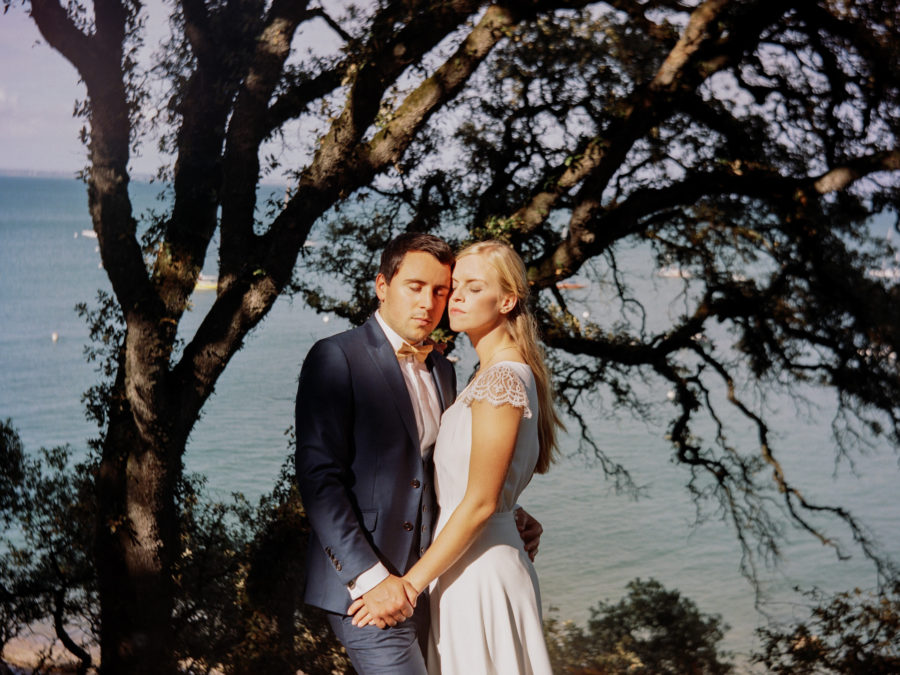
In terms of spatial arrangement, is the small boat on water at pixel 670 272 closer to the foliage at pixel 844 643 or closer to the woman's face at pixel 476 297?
the foliage at pixel 844 643

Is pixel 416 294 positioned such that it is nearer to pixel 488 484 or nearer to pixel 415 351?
pixel 415 351

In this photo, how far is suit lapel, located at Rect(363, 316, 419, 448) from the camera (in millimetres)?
2279

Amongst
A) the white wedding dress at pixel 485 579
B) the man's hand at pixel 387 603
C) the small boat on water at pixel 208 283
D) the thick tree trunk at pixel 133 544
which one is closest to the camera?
the man's hand at pixel 387 603

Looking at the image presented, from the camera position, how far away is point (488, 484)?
7.01 ft

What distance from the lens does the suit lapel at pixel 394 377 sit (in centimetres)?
228

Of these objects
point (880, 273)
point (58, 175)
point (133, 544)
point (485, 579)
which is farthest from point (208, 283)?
point (880, 273)

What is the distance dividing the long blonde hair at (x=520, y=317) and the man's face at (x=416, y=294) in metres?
0.10

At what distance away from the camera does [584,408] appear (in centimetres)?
1220

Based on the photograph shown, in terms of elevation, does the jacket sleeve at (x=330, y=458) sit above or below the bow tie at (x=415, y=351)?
below

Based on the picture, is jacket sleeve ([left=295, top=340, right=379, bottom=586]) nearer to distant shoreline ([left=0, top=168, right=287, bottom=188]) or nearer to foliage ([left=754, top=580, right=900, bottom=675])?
distant shoreline ([left=0, top=168, right=287, bottom=188])

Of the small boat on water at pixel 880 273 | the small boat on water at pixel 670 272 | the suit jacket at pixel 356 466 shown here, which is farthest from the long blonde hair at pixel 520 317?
the small boat on water at pixel 880 273

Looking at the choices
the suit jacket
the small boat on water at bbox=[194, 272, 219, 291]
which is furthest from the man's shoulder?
→ the small boat on water at bbox=[194, 272, 219, 291]

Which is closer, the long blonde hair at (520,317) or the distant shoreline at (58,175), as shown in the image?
the long blonde hair at (520,317)

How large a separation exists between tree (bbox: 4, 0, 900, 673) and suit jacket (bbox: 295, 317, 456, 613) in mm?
2806
